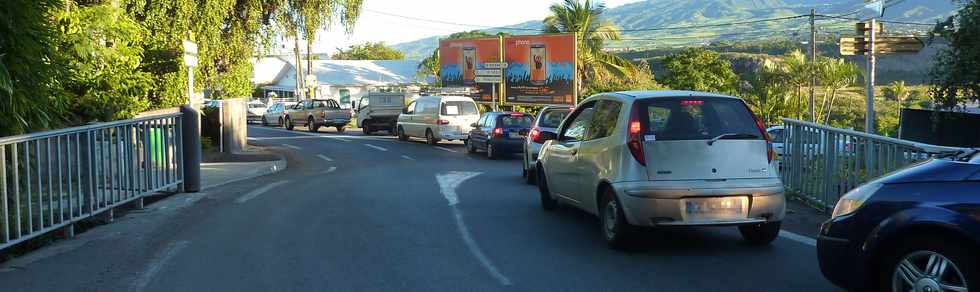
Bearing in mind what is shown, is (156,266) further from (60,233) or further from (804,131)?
(804,131)

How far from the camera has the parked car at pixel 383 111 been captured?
3856cm

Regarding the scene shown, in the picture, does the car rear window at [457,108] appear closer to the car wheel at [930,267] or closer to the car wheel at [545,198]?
the car wheel at [545,198]

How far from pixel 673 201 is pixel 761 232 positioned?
119 centimetres

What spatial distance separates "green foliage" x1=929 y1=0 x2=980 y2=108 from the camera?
49.0 feet

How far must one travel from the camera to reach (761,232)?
8.51m

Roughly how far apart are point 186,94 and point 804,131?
53.0 feet

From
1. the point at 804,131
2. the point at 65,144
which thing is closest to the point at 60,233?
the point at 65,144

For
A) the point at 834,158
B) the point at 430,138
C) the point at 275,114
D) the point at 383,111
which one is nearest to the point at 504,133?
the point at 430,138

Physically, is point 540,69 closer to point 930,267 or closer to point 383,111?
point 383,111

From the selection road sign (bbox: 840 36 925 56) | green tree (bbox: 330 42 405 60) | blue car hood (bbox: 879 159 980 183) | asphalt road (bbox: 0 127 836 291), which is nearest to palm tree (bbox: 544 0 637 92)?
road sign (bbox: 840 36 925 56)

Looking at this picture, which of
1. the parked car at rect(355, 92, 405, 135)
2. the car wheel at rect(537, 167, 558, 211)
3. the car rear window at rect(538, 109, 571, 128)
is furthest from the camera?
the parked car at rect(355, 92, 405, 135)

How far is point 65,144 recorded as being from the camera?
30.2 feet

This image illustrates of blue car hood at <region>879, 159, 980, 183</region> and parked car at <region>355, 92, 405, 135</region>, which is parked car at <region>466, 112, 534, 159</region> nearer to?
parked car at <region>355, 92, 405, 135</region>

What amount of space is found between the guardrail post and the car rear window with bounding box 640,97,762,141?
786cm
